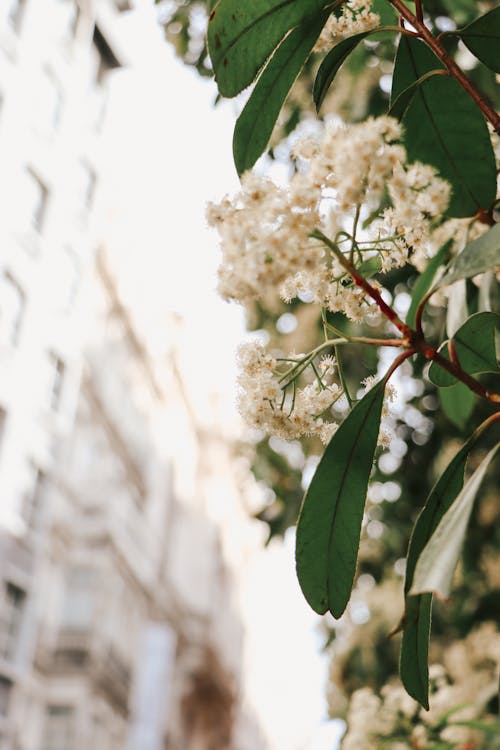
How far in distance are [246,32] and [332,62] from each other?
130 millimetres

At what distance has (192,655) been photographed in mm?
23953

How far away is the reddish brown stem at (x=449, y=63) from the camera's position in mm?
1427

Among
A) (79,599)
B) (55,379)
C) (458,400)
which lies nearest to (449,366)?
(458,400)

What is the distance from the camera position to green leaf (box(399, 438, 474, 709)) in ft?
4.45

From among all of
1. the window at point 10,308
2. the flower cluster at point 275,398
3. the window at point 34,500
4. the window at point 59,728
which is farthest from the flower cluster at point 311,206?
the window at point 59,728

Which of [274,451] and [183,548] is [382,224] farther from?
[183,548]

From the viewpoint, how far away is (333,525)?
1428 millimetres

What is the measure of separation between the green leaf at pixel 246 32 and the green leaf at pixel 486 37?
0.22 metres

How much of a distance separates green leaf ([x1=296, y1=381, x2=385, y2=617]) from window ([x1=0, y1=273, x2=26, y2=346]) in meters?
13.0

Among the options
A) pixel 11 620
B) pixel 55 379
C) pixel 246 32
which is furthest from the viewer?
pixel 55 379

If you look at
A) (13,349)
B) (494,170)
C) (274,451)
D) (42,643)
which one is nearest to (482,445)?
(274,451)

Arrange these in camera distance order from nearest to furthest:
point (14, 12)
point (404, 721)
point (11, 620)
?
point (404, 721), point (11, 620), point (14, 12)

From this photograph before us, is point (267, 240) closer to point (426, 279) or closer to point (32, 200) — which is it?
point (426, 279)

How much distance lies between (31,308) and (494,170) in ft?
44.9
